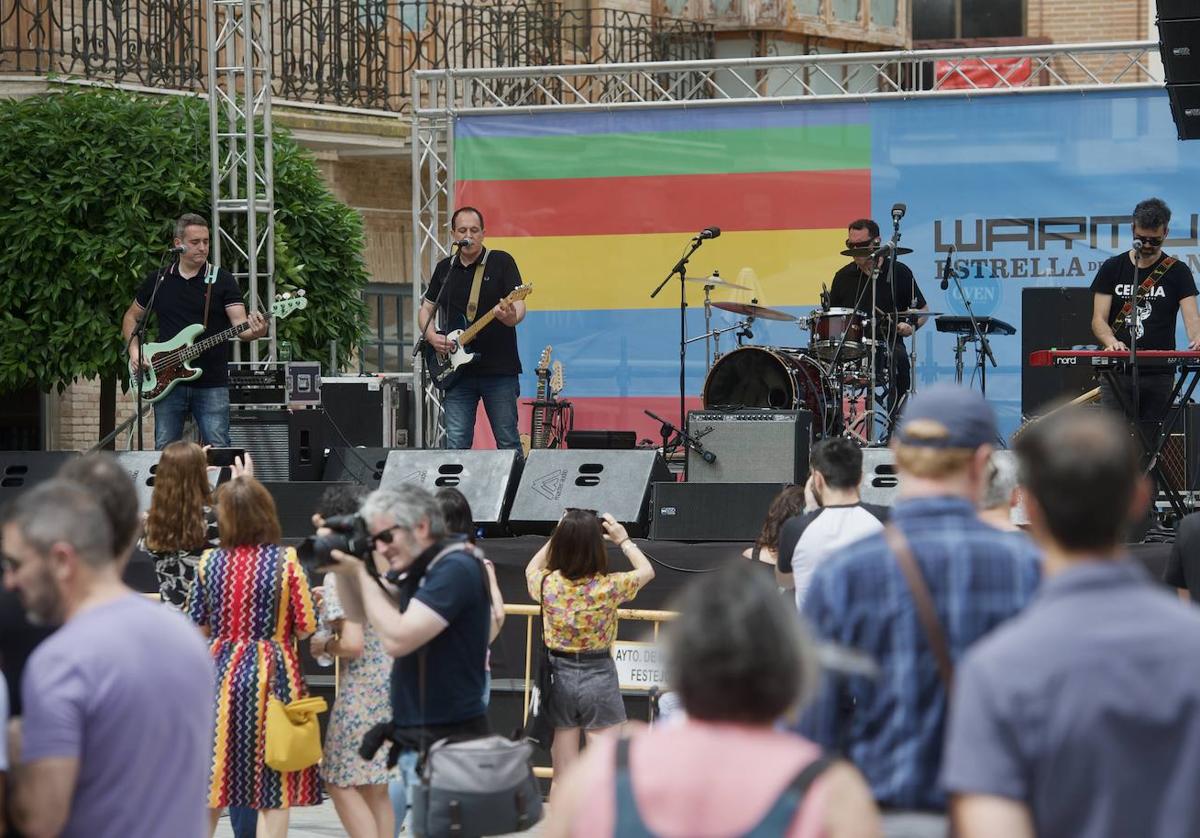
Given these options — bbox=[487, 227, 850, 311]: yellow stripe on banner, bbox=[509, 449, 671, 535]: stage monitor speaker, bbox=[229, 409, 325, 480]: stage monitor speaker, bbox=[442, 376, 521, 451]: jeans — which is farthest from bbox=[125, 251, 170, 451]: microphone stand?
bbox=[487, 227, 850, 311]: yellow stripe on banner

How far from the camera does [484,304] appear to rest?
35.1ft

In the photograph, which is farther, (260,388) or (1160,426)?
(260,388)

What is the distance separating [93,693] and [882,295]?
29.4 ft

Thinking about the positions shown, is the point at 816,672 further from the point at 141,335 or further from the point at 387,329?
the point at 387,329

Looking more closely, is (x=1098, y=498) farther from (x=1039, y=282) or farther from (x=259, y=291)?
(x=259, y=291)

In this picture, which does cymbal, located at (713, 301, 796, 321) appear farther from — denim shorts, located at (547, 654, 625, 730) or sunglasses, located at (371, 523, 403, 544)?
sunglasses, located at (371, 523, 403, 544)

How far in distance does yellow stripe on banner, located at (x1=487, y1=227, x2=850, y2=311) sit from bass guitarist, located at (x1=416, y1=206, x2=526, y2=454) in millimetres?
2627

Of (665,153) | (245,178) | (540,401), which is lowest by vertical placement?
(540,401)

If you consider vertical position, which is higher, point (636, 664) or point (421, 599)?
point (421, 599)

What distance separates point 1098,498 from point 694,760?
Answer: 0.69m

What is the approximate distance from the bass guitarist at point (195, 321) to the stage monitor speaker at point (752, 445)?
252 centimetres

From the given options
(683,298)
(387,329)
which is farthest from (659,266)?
(387,329)

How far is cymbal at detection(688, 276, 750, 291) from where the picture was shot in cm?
1258

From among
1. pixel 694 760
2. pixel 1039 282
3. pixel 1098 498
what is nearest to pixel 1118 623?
pixel 1098 498
